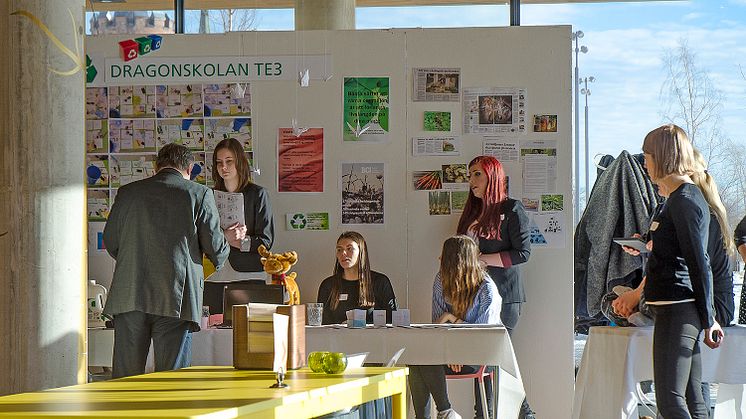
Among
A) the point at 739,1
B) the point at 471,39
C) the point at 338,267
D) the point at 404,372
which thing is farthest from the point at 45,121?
the point at 739,1

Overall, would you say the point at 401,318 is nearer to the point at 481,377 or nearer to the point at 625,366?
the point at 481,377

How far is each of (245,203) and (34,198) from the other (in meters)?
2.86

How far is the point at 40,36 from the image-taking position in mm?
4988

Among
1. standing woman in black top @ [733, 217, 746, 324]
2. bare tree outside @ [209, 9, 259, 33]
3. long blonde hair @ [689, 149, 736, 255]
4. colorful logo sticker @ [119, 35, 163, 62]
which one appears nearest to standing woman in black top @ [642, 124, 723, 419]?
long blonde hair @ [689, 149, 736, 255]

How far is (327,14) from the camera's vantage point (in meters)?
9.30

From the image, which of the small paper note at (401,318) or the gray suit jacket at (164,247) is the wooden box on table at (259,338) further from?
the small paper note at (401,318)

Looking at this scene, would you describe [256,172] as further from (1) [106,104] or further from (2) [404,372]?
(2) [404,372]

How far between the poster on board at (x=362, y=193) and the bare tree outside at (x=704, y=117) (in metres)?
2.24

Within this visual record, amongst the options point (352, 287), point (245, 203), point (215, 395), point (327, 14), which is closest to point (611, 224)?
point (352, 287)

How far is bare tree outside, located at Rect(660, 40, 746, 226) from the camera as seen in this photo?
8.61m

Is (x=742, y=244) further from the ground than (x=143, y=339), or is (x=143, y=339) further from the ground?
(x=742, y=244)

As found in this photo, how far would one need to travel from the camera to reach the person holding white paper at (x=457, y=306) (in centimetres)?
659

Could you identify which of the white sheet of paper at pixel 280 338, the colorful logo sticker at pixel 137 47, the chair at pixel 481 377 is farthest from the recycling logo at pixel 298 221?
the white sheet of paper at pixel 280 338

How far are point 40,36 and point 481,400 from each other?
3.23 m
